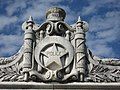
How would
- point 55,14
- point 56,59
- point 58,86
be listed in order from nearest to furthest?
point 58,86 < point 56,59 < point 55,14

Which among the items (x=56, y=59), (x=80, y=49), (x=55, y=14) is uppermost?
(x=55, y=14)

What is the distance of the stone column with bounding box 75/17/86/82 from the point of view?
1112 centimetres

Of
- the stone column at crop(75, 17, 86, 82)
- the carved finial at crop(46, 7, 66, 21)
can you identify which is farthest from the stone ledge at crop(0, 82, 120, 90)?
the carved finial at crop(46, 7, 66, 21)

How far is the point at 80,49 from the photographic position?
1145 cm

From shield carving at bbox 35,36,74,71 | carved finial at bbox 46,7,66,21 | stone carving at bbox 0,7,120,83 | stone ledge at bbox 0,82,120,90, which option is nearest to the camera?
stone ledge at bbox 0,82,120,90

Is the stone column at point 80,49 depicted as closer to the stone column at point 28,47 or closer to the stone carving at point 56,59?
the stone carving at point 56,59

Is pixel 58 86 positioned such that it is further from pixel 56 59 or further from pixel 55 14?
pixel 55 14

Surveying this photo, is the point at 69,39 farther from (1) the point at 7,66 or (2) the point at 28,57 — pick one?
(1) the point at 7,66

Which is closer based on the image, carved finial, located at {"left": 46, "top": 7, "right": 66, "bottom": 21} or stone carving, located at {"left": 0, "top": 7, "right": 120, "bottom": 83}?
stone carving, located at {"left": 0, "top": 7, "right": 120, "bottom": 83}

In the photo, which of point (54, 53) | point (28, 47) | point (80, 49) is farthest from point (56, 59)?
point (28, 47)

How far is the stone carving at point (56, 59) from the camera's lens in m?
11.1

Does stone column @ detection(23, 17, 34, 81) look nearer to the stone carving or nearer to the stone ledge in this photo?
the stone carving

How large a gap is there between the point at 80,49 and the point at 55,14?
1.57 m

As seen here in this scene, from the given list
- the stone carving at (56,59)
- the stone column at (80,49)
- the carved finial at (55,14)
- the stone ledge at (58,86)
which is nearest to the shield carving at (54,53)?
the stone carving at (56,59)
